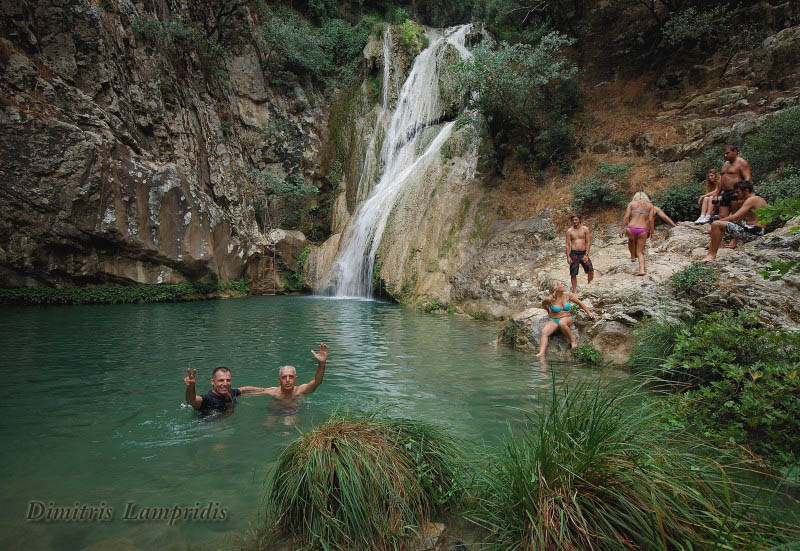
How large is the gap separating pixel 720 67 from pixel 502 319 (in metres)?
11.6

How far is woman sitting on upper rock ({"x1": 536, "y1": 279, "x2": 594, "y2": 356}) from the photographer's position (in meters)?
7.30

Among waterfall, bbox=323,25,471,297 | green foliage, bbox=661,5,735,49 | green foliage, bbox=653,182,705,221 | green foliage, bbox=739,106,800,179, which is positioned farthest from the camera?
waterfall, bbox=323,25,471,297

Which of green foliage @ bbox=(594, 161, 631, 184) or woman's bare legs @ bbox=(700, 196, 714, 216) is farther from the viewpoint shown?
green foliage @ bbox=(594, 161, 631, 184)

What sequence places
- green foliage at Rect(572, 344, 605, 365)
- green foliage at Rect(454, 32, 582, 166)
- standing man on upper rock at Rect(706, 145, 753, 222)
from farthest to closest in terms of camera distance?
green foliage at Rect(454, 32, 582, 166) → standing man on upper rock at Rect(706, 145, 753, 222) → green foliage at Rect(572, 344, 605, 365)

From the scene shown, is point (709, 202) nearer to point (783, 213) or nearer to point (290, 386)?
point (783, 213)

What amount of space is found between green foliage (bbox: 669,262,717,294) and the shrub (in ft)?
17.8

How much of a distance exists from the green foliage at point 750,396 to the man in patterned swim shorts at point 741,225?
3616 millimetres

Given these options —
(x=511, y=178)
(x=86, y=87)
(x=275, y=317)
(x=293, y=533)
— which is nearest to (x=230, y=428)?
(x=293, y=533)

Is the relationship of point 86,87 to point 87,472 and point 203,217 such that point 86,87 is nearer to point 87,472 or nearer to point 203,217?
point 203,217

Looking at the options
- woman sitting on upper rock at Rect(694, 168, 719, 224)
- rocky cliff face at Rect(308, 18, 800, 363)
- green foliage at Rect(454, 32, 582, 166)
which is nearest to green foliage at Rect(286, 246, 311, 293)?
rocky cliff face at Rect(308, 18, 800, 363)

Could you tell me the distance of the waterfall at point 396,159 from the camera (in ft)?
63.1

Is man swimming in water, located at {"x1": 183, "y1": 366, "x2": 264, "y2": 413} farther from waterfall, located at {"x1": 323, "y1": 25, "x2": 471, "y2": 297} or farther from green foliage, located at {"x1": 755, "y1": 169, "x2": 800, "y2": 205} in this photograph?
waterfall, located at {"x1": 323, "y1": 25, "x2": 471, "y2": 297}

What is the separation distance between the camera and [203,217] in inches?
712

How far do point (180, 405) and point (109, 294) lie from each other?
1398 centimetres
